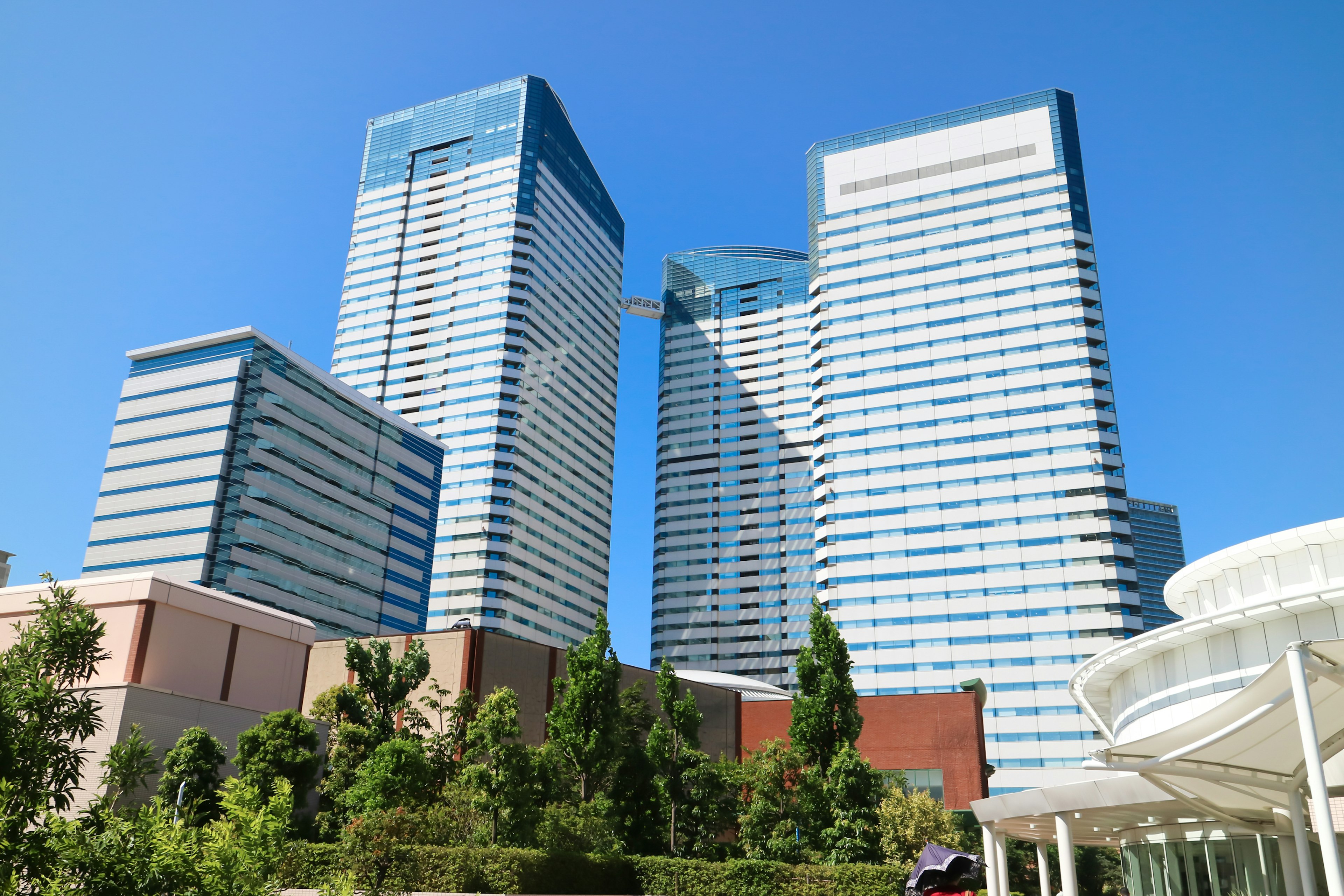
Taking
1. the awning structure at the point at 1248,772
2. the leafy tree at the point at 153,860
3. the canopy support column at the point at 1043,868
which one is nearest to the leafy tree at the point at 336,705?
the awning structure at the point at 1248,772

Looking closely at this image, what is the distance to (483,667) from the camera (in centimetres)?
4734

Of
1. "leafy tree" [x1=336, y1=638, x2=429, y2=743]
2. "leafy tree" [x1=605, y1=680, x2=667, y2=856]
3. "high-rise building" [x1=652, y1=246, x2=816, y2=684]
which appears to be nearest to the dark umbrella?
"leafy tree" [x1=605, y1=680, x2=667, y2=856]

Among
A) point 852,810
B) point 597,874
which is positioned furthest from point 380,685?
point 852,810

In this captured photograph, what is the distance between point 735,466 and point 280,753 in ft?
482

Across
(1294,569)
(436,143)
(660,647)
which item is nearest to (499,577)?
(660,647)

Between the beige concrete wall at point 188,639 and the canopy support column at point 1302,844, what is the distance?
3771 cm

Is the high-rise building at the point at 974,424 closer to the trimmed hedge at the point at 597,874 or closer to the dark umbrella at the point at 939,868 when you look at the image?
the trimmed hedge at the point at 597,874

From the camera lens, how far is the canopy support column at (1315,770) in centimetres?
1507

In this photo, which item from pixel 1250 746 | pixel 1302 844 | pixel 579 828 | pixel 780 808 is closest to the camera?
pixel 1250 746

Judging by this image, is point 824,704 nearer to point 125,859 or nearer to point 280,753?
point 280,753

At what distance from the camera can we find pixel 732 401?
184 meters

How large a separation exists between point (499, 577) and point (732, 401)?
219ft

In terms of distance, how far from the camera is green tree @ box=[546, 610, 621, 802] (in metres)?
40.8

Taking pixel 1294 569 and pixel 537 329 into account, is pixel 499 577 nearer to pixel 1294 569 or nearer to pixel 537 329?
pixel 537 329
